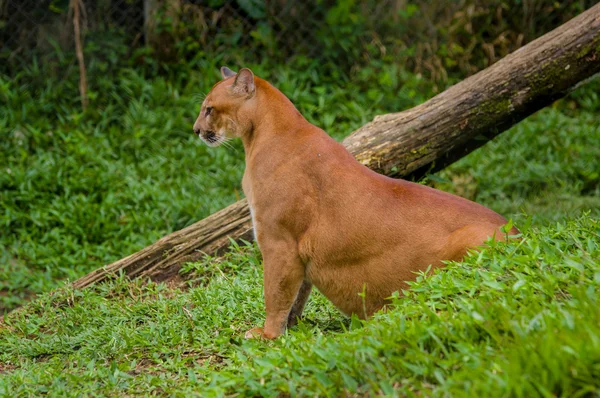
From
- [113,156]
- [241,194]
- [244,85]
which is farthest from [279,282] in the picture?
[113,156]

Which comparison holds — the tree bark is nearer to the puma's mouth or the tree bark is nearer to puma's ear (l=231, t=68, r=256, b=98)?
the puma's mouth

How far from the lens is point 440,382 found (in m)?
3.02

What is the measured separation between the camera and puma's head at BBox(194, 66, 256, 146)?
498cm

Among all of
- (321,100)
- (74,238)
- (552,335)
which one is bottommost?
(74,238)

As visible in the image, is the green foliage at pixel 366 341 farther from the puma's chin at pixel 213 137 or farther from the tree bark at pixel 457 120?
the puma's chin at pixel 213 137

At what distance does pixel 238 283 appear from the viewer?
18.4 ft

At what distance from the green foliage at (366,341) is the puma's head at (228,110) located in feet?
3.73

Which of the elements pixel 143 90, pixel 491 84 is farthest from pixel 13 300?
pixel 491 84

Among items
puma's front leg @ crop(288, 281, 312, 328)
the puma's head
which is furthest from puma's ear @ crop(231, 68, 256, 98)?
puma's front leg @ crop(288, 281, 312, 328)

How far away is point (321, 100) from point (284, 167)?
18.3ft

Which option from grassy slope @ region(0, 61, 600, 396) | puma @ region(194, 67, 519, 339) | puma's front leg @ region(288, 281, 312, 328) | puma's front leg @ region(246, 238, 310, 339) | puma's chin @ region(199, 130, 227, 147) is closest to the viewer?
grassy slope @ region(0, 61, 600, 396)

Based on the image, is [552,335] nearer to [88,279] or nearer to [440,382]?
[440,382]

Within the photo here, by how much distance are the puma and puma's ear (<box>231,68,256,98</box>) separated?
40cm

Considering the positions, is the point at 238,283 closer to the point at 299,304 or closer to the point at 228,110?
the point at 299,304
